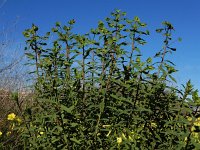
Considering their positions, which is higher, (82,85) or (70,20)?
(70,20)

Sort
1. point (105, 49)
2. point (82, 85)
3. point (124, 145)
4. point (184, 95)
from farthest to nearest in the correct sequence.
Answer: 1. point (82, 85)
2. point (105, 49)
3. point (124, 145)
4. point (184, 95)

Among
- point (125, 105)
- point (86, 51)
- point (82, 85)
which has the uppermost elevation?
point (86, 51)

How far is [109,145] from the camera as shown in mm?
3449

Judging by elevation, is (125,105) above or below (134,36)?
below

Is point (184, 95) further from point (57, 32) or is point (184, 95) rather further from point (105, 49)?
point (57, 32)

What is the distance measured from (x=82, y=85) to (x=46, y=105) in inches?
16.6

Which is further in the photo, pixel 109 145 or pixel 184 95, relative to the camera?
pixel 109 145

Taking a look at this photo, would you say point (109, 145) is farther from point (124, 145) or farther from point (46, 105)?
point (46, 105)

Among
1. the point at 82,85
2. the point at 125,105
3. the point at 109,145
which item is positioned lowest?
the point at 109,145

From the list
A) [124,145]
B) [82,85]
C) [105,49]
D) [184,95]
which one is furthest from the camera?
[82,85]

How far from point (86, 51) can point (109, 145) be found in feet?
2.93

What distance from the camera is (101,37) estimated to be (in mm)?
3621

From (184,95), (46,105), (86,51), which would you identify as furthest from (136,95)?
(46,105)

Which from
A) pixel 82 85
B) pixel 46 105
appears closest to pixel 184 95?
pixel 82 85
